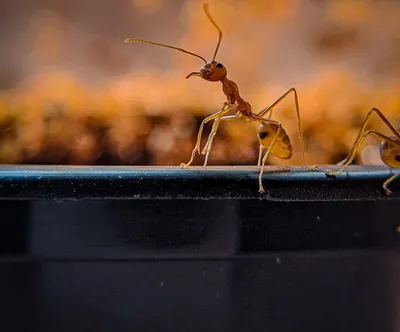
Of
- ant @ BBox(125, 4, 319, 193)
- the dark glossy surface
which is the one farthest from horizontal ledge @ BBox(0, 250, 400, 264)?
ant @ BBox(125, 4, 319, 193)

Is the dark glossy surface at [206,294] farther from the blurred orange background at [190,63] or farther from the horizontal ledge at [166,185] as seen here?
the blurred orange background at [190,63]

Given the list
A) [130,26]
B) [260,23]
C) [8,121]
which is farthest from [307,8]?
[8,121]

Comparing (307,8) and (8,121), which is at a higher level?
(307,8)

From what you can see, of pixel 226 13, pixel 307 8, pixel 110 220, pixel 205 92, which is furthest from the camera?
pixel 307 8

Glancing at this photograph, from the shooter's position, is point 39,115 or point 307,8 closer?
point 39,115

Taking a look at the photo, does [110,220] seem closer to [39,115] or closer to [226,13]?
[39,115]

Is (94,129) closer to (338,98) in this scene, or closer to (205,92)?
(205,92)

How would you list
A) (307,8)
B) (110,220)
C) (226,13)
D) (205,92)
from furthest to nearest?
(307,8) < (226,13) < (205,92) < (110,220)

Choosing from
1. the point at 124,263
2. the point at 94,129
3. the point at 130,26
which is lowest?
the point at 124,263
